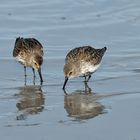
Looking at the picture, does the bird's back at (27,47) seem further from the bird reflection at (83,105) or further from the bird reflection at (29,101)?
the bird reflection at (83,105)

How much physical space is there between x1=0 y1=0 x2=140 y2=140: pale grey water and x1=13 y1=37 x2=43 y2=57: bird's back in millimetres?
324

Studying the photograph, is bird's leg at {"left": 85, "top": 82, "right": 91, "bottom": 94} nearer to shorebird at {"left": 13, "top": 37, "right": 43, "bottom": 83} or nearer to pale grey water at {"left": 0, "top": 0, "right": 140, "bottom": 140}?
pale grey water at {"left": 0, "top": 0, "right": 140, "bottom": 140}

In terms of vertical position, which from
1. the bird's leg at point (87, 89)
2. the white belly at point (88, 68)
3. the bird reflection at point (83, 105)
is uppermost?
the white belly at point (88, 68)

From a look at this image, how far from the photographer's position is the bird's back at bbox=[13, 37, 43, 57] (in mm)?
12852

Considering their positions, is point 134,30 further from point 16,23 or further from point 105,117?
point 105,117

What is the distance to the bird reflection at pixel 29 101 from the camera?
9.77 metres

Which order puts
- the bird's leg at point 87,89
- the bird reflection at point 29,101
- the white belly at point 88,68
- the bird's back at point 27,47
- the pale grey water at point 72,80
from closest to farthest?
1. the pale grey water at point 72,80
2. the bird reflection at point 29,101
3. the bird's leg at point 87,89
4. the white belly at point 88,68
5. the bird's back at point 27,47

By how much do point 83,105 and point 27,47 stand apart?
323cm

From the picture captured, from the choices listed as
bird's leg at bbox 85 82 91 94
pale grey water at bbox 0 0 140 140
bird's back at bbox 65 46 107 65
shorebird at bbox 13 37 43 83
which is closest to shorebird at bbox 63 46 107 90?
bird's back at bbox 65 46 107 65

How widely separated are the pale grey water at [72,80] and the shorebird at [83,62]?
19cm

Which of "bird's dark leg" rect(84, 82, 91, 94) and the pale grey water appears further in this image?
"bird's dark leg" rect(84, 82, 91, 94)

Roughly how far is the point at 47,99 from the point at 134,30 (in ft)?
17.3

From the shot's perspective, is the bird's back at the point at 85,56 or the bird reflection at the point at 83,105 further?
the bird's back at the point at 85,56

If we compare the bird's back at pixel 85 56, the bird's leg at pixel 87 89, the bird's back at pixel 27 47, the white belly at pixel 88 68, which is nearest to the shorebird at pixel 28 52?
the bird's back at pixel 27 47
